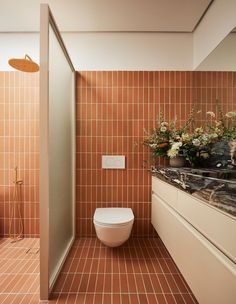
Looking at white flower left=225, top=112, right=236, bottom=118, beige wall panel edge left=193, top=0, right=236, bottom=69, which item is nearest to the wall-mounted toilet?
white flower left=225, top=112, right=236, bottom=118

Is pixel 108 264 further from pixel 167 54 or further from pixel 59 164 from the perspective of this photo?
pixel 167 54

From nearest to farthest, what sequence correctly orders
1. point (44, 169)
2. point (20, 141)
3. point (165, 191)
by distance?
point (44, 169) → point (165, 191) → point (20, 141)

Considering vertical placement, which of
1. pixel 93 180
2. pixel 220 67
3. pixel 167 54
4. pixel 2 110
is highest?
pixel 167 54

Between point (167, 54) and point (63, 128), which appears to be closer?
point (63, 128)

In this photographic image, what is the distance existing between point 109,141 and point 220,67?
128 centimetres

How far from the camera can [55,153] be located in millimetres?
1521

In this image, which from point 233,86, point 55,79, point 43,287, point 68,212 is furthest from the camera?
point 68,212

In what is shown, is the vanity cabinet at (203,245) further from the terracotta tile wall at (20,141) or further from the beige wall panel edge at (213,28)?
the terracotta tile wall at (20,141)

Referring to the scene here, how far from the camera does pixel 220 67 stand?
181cm

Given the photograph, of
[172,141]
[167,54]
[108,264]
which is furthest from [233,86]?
[108,264]

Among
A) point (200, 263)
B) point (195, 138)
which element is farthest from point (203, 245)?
point (195, 138)

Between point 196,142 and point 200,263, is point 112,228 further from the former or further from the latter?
point 196,142

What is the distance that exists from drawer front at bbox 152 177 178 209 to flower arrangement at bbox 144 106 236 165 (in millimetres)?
280

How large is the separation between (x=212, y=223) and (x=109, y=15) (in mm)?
2024
